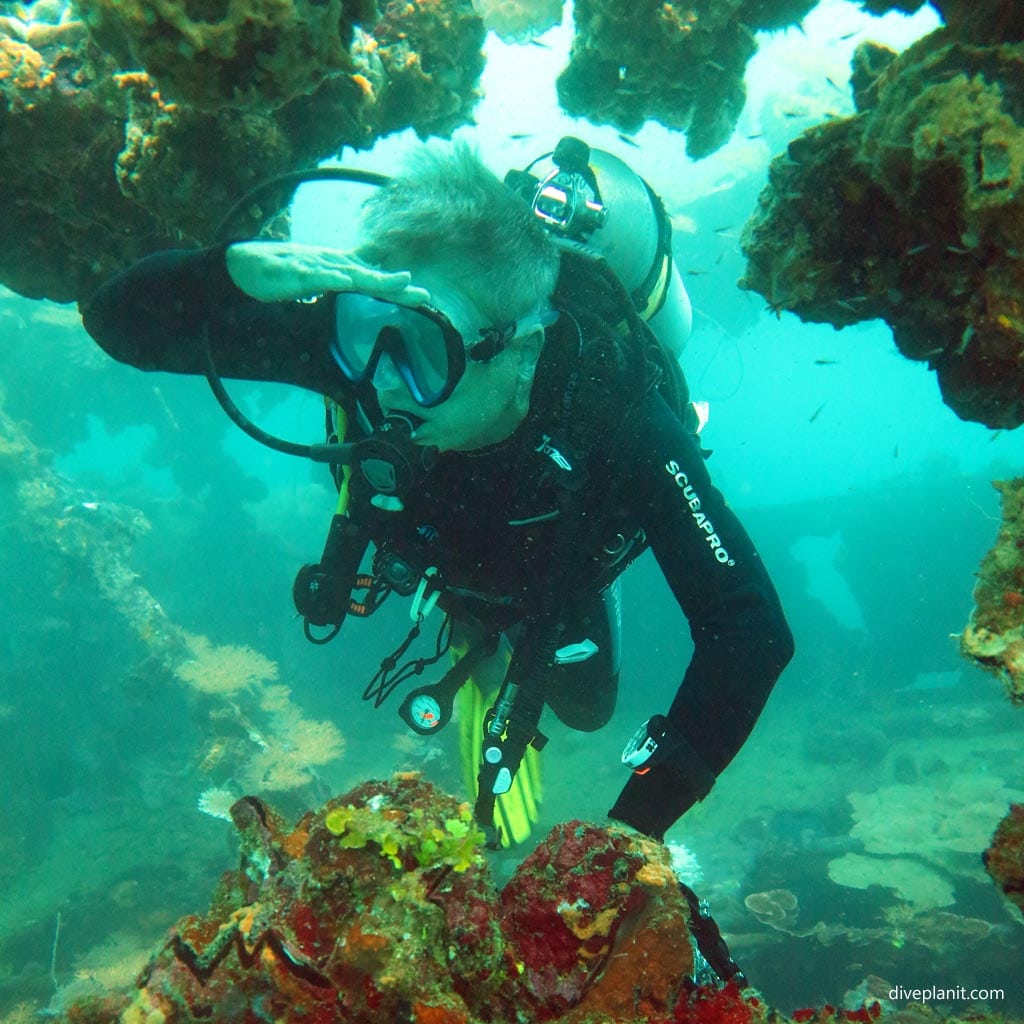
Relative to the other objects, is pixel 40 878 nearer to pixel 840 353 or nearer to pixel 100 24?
pixel 100 24

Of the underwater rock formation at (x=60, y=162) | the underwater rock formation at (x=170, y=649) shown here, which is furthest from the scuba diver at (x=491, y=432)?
the underwater rock formation at (x=170, y=649)

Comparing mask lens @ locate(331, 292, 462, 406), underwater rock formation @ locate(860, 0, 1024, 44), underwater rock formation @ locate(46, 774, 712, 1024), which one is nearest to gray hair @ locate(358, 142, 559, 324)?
mask lens @ locate(331, 292, 462, 406)

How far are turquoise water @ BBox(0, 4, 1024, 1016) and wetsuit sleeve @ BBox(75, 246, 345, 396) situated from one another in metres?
3.29

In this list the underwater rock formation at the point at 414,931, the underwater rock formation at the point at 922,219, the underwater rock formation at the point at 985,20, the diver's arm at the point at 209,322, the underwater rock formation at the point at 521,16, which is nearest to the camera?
the underwater rock formation at the point at 414,931

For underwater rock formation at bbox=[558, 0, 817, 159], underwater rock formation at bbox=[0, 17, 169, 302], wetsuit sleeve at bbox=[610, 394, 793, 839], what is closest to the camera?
wetsuit sleeve at bbox=[610, 394, 793, 839]

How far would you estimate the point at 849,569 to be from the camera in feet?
77.4

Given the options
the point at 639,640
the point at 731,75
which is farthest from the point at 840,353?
the point at 731,75

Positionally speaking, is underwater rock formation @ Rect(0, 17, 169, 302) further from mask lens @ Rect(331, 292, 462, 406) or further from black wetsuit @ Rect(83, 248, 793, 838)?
mask lens @ Rect(331, 292, 462, 406)

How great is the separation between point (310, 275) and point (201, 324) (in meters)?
1.13

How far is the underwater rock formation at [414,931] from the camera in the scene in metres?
1.34

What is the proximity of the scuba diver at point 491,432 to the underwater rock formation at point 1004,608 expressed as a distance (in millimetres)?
1321

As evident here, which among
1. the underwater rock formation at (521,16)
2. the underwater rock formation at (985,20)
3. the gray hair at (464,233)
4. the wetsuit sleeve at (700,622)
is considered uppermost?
the underwater rock formation at (521,16)

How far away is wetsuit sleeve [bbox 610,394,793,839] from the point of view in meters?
2.93

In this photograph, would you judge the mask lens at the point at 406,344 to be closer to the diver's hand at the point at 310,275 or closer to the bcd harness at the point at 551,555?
the diver's hand at the point at 310,275
